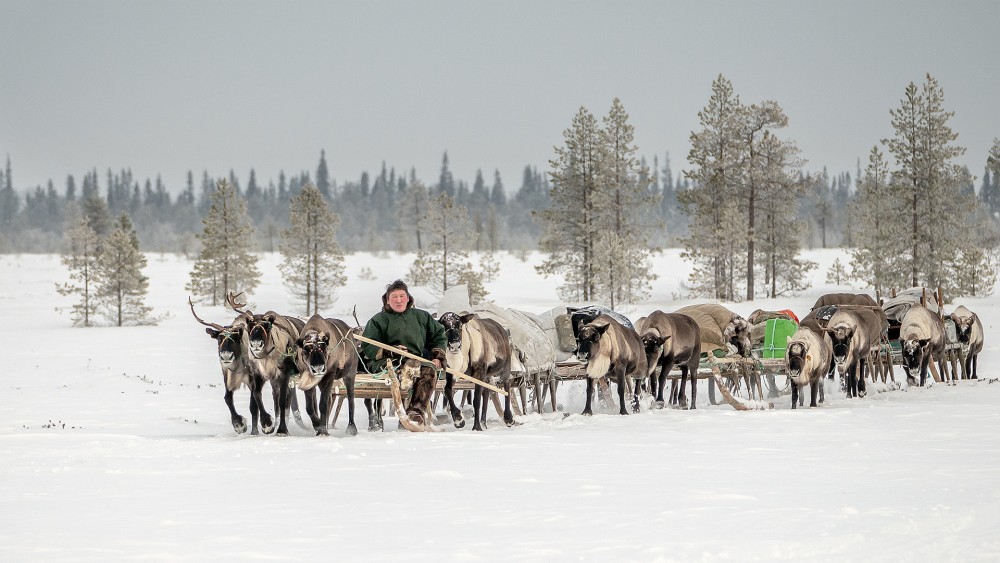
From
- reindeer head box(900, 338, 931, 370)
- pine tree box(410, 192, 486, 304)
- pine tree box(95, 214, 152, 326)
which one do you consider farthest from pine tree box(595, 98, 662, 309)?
reindeer head box(900, 338, 931, 370)

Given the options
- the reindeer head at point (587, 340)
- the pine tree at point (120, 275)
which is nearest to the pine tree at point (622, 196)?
the pine tree at point (120, 275)

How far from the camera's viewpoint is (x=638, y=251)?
4859cm

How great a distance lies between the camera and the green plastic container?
60.3 feet

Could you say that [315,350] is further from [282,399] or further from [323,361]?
[282,399]

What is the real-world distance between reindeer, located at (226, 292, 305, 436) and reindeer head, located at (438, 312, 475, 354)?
1.93 metres

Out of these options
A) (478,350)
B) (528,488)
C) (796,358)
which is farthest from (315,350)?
(796,358)

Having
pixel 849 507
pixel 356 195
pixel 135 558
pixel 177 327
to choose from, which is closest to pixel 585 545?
pixel 849 507

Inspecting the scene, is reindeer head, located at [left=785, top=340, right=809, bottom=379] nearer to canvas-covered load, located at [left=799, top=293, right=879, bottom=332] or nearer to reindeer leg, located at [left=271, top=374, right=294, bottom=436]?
canvas-covered load, located at [left=799, top=293, right=879, bottom=332]

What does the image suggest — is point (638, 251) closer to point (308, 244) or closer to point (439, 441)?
point (308, 244)

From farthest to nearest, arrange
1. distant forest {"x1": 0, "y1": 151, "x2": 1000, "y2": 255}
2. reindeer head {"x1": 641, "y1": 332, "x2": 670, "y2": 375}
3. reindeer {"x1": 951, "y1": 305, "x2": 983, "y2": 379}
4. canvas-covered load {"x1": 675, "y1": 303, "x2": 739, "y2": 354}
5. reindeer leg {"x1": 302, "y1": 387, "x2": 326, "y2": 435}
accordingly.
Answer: distant forest {"x1": 0, "y1": 151, "x2": 1000, "y2": 255} → reindeer {"x1": 951, "y1": 305, "x2": 983, "y2": 379} → canvas-covered load {"x1": 675, "y1": 303, "x2": 739, "y2": 354} → reindeer head {"x1": 641, "y1": 332, "x2": 670, "y2": 375} → reindeer leg {"x1": 302, "y1": 387, "x2": 326, "y2": 435}

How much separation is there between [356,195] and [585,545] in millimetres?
175564

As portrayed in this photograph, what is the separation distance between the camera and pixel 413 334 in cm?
1335

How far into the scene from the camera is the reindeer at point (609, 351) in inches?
586

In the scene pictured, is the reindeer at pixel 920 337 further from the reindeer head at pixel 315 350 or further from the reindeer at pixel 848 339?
the reindeer head at pixel 315 350
